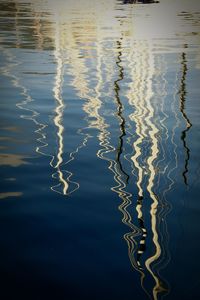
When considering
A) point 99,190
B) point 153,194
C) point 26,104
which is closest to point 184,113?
point 26,104

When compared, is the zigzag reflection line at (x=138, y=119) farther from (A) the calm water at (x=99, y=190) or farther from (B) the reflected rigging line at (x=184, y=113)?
(B) the reflected rigging line at (x=184, y=113)

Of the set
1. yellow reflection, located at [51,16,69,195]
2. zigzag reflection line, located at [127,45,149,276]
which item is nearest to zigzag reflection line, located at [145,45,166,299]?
zigzag reflection line, located at [127,45,149,276]

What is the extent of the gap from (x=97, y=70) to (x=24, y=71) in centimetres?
391

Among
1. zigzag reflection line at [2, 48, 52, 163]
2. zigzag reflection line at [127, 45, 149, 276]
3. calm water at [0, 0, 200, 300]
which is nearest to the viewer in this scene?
calm water at [0, 0, 200, 300]

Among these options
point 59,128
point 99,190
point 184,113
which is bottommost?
point 184,113

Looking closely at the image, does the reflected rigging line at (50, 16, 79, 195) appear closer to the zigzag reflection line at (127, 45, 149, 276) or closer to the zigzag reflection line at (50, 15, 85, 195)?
the zigzag reflection line at (50, 15, 85, 195)

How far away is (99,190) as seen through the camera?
7.93m

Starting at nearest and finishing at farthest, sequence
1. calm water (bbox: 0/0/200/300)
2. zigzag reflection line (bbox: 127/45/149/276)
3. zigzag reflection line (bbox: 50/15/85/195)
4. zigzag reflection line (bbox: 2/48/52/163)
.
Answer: calm water (bbox: 0/0/200/300) → zigzag reflection line (bbox: 127/45/149/276) → zigzag reflection line (bbox: 50/15/85/195) → zigzag reflection line (bbox: 2/48/52/163)

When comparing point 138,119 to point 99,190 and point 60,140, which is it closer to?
point 60,140

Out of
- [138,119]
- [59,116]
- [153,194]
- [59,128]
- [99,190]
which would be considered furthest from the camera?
[59,116]

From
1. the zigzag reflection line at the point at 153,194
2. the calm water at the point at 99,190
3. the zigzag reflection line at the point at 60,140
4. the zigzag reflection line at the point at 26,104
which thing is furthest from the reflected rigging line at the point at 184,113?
the zigzag reflection line at the point at 26,104

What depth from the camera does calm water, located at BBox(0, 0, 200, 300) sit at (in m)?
5.32

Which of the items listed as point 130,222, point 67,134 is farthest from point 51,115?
point 130,222

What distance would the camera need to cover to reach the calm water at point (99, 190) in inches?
209
